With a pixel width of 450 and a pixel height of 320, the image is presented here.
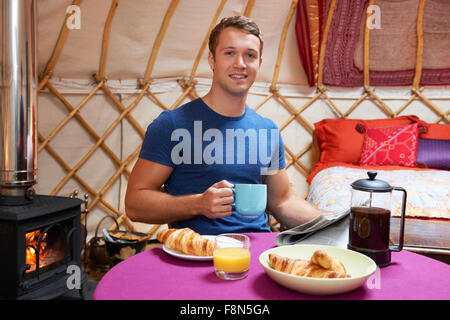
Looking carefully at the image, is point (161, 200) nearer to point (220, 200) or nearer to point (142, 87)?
point (220, 200)

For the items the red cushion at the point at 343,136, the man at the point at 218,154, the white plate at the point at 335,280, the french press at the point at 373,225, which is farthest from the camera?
the red cushion at the point at 343,136

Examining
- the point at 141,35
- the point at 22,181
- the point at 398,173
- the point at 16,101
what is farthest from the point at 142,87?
the point at 398,173

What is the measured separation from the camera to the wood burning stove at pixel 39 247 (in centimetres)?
141

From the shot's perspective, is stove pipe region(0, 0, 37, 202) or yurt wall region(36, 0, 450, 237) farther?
yurt wall region(36, 0, 450, 237)

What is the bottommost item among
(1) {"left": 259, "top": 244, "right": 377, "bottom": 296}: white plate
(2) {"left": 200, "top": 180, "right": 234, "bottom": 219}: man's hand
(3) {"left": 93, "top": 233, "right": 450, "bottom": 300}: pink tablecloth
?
(3) {"left": 93, "top": 233, "right": 450, "bottom": 300}: pink tablecloth

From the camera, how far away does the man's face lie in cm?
118

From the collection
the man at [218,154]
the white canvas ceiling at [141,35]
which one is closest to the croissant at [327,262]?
the man at [218,154]

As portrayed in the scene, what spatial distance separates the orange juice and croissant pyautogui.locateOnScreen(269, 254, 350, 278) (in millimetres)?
46

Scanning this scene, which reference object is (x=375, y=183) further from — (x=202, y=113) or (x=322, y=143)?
(x=322, y=143)

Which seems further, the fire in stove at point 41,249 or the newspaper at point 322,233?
the fire in stove at point 41,249

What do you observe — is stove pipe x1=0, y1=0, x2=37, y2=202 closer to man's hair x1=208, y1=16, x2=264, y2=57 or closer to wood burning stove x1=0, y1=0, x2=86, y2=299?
wood burning stove x1=0, y1=0, x2=86, y2=299

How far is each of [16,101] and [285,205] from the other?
1120 millimetres

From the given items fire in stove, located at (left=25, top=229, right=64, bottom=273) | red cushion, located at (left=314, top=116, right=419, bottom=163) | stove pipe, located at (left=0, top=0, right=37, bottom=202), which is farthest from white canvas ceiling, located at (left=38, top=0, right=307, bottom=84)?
fire in stove, located at (left=25, top=229, right=64, bottom=273)

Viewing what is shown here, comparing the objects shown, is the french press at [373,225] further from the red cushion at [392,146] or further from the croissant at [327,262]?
the red cushion at [392,146]
